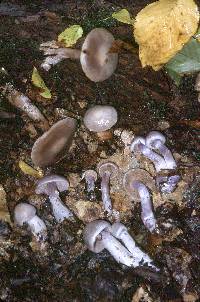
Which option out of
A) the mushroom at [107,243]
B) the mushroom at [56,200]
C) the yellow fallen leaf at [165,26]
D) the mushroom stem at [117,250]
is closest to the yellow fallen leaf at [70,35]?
the yellow fallen leaf at [165,26]

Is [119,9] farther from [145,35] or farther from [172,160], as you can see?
[172,160]

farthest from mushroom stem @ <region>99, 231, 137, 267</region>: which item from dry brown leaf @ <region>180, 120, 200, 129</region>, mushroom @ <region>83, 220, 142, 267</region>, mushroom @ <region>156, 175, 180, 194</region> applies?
dry brown leaf @ <region>180, 120, 200, 129</region>

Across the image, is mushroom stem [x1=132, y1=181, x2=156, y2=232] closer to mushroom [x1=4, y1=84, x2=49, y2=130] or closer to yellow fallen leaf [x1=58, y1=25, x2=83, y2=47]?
mushroom [x1=4, y1=84, x2=49, y2=130]

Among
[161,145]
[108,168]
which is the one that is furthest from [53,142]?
[161,145]

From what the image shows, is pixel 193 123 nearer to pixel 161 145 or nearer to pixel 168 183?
pixel 161 145

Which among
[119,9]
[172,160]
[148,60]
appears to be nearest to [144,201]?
[172,160]
